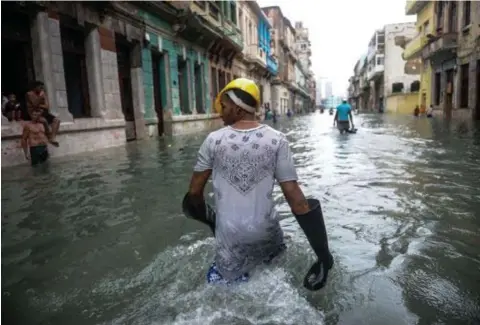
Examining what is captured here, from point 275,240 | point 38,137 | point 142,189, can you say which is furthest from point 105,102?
point 275,240

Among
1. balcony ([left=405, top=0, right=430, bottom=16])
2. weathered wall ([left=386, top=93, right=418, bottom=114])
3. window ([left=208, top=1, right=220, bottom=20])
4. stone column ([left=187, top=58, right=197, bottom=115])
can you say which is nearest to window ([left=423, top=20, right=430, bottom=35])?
balcony ([left=405, top=0, right=430, bottom=16])

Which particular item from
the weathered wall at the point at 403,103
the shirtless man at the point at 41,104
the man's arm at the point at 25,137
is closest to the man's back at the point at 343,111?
the shirtless man at the point at 41,104

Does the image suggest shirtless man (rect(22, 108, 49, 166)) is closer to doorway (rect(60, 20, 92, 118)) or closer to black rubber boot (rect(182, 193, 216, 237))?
doorway (rect(60, 20, 92, 118))

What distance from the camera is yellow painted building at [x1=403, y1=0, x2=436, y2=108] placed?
2983 centimetres

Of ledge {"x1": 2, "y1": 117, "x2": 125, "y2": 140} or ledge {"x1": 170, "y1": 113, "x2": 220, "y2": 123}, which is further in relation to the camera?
ledge {"x1": 170, "y1": 113, "x2": 220, "y2": 123}

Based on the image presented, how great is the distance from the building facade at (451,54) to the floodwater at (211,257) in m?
19.8

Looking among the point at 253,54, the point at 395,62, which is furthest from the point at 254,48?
the point at 395,62

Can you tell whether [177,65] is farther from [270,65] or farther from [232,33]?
[270,65]

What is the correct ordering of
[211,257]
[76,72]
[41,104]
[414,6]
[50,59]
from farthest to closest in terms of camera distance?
[414,6] < [76,72] < [50,59] < [41,104] < [211,257]

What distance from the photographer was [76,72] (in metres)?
11.4

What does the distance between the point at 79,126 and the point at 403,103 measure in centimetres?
4196

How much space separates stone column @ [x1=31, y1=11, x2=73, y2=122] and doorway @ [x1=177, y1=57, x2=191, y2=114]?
9.07 metres

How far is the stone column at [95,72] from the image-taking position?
11.4 meters

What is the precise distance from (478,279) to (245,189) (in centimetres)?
180
